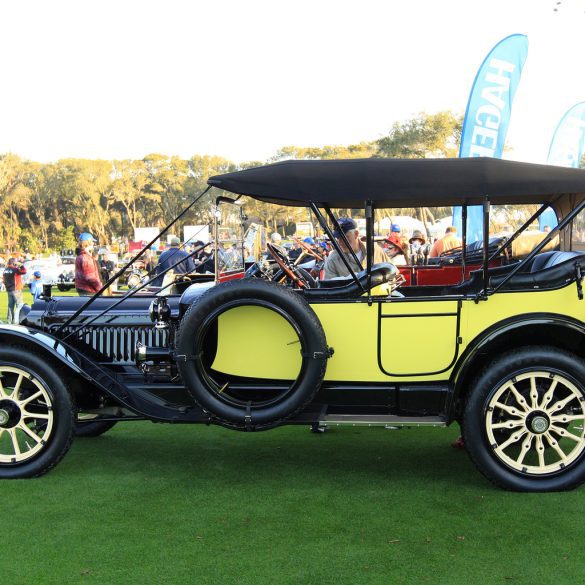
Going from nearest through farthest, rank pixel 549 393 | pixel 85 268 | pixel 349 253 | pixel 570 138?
pixel 549 393, pixel 349 253, pixel 85 268, pixel 570 138

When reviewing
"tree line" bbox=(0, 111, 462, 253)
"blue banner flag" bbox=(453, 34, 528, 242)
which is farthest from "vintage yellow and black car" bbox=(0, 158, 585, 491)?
"tree line" bbox=(0, 111, 462, 253)

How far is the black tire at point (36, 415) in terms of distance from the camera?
4.59m

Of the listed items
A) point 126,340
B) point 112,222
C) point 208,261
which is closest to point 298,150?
point 112,222

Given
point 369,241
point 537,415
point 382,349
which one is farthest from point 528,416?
point 369,241

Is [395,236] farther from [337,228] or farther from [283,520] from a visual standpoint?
[283,520]

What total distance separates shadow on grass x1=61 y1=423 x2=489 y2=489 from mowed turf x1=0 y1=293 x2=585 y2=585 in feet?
0.06

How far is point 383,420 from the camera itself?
14.1 ft

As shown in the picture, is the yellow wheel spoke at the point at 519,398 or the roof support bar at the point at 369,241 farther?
the roof support bar at the point at 369,241

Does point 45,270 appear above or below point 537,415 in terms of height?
below

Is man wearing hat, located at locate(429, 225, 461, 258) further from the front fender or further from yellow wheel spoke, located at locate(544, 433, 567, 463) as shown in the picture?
the front fender

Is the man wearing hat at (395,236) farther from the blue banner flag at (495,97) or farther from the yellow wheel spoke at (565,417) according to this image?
the yellow wheel spoke at (565,417)

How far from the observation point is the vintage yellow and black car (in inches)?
165

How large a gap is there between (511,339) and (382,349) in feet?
2.57

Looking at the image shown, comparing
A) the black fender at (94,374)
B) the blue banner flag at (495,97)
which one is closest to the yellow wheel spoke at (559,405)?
the black fender at (94,374)
